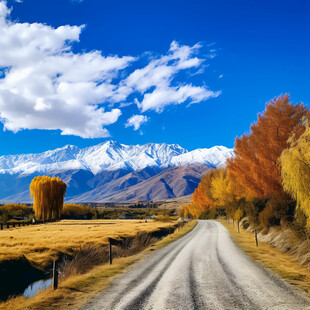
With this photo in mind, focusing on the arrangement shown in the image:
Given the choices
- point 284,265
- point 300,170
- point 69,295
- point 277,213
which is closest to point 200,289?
point 69,295

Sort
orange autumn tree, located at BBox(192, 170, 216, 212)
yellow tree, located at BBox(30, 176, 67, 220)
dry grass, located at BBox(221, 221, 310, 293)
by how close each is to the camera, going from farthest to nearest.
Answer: orange autumn tree, located at BBox(192, 170, 216, 212)
yellow tree, located at BBox(30, 176, 67, 220)
dry grass, located at BBox(221, 221, 310, 293)

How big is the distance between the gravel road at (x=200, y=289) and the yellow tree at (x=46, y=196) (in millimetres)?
54902

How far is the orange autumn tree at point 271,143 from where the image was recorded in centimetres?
2378

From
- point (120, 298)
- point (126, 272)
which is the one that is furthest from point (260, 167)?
point (120, 298)

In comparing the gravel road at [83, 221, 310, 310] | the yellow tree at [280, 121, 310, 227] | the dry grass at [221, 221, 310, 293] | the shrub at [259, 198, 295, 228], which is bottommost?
the dry grass at [221, 221, 310, 293]

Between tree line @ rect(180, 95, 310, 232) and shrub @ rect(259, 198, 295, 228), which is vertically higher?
tree line @ rect(180, 95, 310, 232)

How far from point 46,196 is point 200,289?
61077mm

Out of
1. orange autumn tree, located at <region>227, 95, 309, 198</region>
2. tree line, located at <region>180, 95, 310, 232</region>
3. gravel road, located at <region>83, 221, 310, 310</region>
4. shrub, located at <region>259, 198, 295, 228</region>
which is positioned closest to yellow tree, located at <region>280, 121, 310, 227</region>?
tree line, located at <region>180, 95, 310, 232</region>

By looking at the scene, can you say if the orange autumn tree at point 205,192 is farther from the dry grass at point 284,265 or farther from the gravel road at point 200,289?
the gravel road at point 200,289

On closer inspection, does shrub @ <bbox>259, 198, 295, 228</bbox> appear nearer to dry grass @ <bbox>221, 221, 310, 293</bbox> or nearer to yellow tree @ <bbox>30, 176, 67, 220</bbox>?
dry grass @ <bbox>221, 221, 310, 293</bbox>

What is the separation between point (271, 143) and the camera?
2411cm

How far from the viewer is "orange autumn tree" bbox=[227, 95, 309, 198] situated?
78.0 ft

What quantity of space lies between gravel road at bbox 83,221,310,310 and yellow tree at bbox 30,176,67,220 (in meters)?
54.9

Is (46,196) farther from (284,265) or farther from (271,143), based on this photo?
(284,265)
